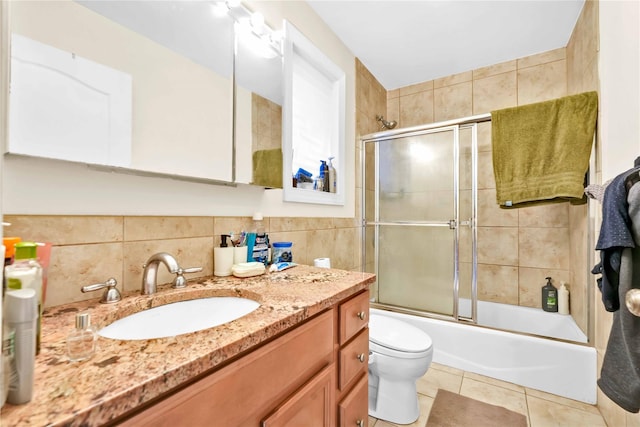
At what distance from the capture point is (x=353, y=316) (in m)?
1.03

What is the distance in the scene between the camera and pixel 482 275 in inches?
102

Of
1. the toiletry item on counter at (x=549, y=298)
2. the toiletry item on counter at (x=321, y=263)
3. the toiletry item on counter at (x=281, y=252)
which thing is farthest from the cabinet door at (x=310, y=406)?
the toiletry item on counter at (x=549, y=298)

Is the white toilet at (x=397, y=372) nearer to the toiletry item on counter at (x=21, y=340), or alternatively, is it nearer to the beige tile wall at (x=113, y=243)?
the beige tile wall at (x=113, y=243)

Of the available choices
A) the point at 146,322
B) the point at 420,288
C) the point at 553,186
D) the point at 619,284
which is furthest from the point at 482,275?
the point at 146,322

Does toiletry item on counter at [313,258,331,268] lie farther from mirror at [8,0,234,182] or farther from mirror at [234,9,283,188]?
mirror at [8,0,234,182]

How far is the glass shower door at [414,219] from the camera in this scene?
219 centimetres

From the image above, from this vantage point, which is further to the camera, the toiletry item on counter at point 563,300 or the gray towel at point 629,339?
the toiletry item on counter at point 563,300

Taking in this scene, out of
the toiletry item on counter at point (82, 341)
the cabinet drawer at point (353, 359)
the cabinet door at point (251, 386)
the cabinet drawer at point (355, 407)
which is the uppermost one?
the toiletry item on counter at point (82, 341)

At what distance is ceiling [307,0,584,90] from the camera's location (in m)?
1.83

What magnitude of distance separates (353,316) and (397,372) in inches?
25.9

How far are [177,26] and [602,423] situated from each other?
2632mm

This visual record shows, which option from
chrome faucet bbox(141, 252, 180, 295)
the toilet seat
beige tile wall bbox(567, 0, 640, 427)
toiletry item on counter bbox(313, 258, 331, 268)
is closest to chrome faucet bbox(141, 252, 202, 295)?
chrome faucet bbox(141, 252, 180, 295)

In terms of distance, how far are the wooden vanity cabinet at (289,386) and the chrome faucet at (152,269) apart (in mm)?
420

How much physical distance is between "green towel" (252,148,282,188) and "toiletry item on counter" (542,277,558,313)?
223 cm
